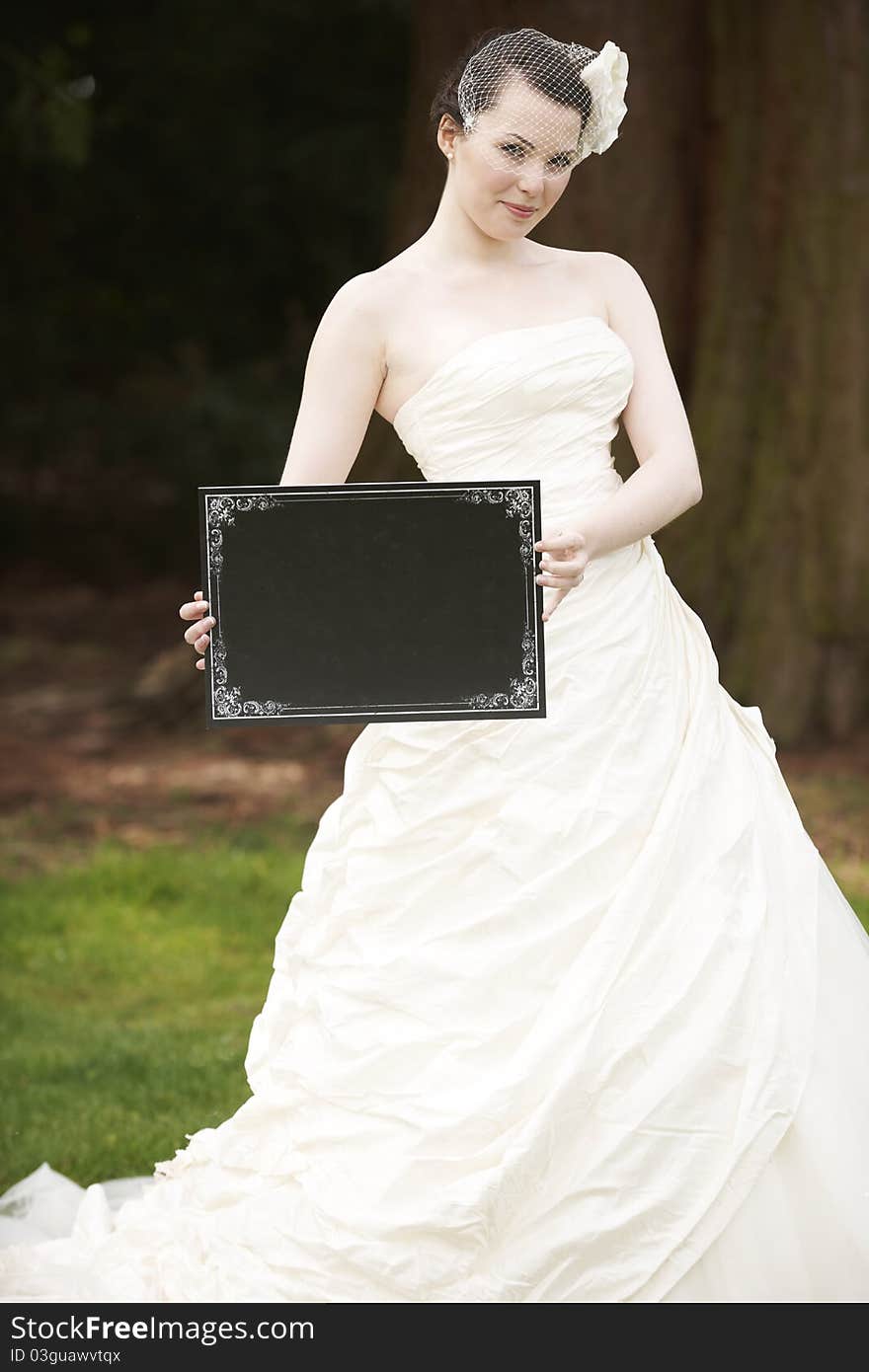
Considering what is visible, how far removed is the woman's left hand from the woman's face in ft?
2.17

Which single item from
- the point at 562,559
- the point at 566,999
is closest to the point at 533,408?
the point at 562,559

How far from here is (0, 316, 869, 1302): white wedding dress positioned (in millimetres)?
3166

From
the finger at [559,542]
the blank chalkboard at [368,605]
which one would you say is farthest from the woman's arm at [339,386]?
the finger at [559,542]

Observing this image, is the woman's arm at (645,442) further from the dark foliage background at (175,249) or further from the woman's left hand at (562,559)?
the dark foliage background at (175,249)

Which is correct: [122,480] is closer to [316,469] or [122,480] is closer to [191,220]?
[191,220]

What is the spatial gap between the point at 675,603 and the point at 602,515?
1.36 feet

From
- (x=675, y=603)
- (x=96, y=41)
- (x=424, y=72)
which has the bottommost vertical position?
(x=675, y=603)

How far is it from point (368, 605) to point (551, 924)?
70cm

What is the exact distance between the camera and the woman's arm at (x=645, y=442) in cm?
327

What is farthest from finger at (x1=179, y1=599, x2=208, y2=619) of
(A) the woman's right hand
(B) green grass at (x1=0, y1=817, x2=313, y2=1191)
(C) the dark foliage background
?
(C) the dark foliage background

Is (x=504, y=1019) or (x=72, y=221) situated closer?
(x=504, y=1019)

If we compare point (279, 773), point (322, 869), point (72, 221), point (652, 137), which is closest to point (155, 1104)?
point (322, 869)

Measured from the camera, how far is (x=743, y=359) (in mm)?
8578

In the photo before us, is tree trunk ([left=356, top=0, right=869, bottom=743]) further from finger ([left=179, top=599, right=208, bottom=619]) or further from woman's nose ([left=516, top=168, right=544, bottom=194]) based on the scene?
finger ([left=179, top=599, right=208, bottom=619])
